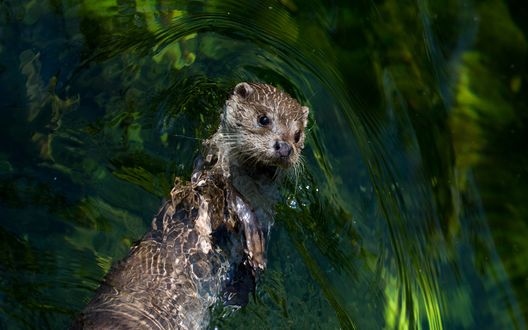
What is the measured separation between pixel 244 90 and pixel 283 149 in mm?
503

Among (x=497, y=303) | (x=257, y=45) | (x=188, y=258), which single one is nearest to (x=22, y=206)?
(x=188, y=258)

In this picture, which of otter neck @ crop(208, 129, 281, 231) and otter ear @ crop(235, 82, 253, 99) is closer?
otter neck @ crop(208, 129, 281, 231)

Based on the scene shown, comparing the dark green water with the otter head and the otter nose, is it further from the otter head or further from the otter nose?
the otter nose

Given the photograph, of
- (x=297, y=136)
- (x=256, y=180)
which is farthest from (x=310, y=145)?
(x=256, y=180)

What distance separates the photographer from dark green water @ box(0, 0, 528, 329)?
3.92 m

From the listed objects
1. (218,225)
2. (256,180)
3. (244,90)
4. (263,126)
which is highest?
(244,90)

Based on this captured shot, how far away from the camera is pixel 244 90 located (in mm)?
4266

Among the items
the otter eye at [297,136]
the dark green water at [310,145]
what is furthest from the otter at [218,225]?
the dark green water at [310,145]

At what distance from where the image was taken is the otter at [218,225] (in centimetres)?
366

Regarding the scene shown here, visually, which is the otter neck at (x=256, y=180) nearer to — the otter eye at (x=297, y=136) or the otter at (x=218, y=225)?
the otter at (x=218, y=225)

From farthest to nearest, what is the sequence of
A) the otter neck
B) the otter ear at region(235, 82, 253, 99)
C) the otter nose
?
the otter ear at region(235, 82, 253, 99) → the otter neck → the otter nose

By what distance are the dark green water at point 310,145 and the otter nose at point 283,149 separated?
1.77 ft

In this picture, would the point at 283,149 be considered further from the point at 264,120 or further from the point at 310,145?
the point at 310,145

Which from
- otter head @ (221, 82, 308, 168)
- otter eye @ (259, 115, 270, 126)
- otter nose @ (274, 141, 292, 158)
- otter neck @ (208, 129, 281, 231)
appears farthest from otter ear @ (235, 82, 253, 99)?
otter nose @ (274, 141, 292, 158)
